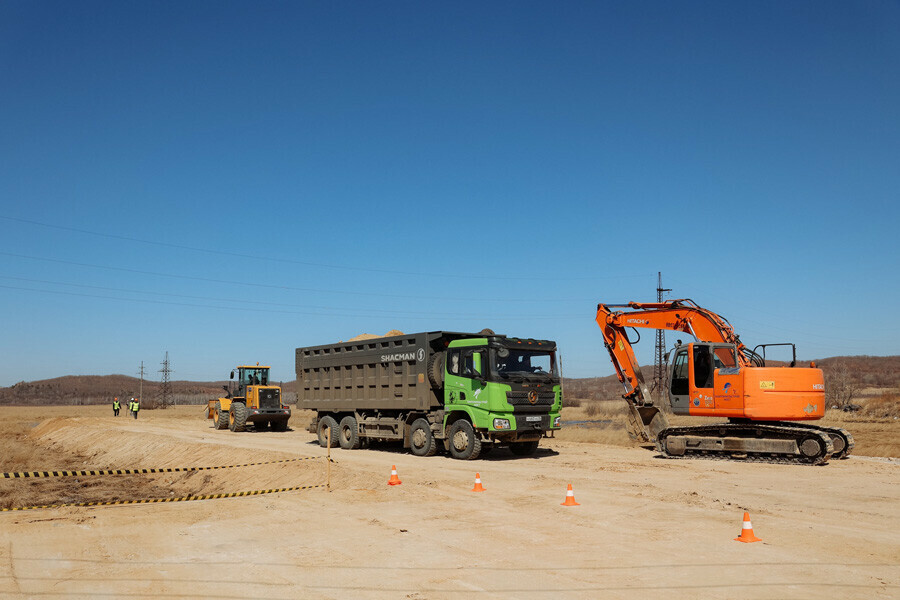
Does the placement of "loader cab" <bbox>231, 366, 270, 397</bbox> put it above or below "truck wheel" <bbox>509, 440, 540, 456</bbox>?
above

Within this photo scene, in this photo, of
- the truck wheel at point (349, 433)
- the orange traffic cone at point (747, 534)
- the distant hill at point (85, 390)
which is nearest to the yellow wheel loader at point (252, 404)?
the truck wheel at point (349, 433)

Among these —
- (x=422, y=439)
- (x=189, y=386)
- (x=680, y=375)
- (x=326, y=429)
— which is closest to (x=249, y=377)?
(x=326, y=429)

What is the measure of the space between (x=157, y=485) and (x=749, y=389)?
1594cm

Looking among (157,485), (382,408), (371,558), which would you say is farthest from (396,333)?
(371,558)

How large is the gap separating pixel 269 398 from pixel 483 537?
80.8 ft

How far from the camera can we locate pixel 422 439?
20297 millimetres

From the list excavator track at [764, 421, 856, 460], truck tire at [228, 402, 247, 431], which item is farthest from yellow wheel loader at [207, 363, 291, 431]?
excavator track at [764, 421, 856, 460]

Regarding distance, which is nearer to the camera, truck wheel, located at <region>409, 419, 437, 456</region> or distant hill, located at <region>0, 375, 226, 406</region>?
truck wheel, located at <region>409, 419, 437, 456</region>

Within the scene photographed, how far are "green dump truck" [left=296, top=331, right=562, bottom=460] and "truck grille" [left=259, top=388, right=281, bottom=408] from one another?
1049cm

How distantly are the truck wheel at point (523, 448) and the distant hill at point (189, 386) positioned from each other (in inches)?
3029

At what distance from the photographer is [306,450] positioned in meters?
23.0

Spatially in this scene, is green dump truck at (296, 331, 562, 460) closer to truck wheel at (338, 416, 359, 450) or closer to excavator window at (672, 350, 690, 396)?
truck wheel at (338, 416, 359, 450)

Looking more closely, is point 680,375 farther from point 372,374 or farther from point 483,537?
point 483,537

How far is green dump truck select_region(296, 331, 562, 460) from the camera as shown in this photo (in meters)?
18.4
